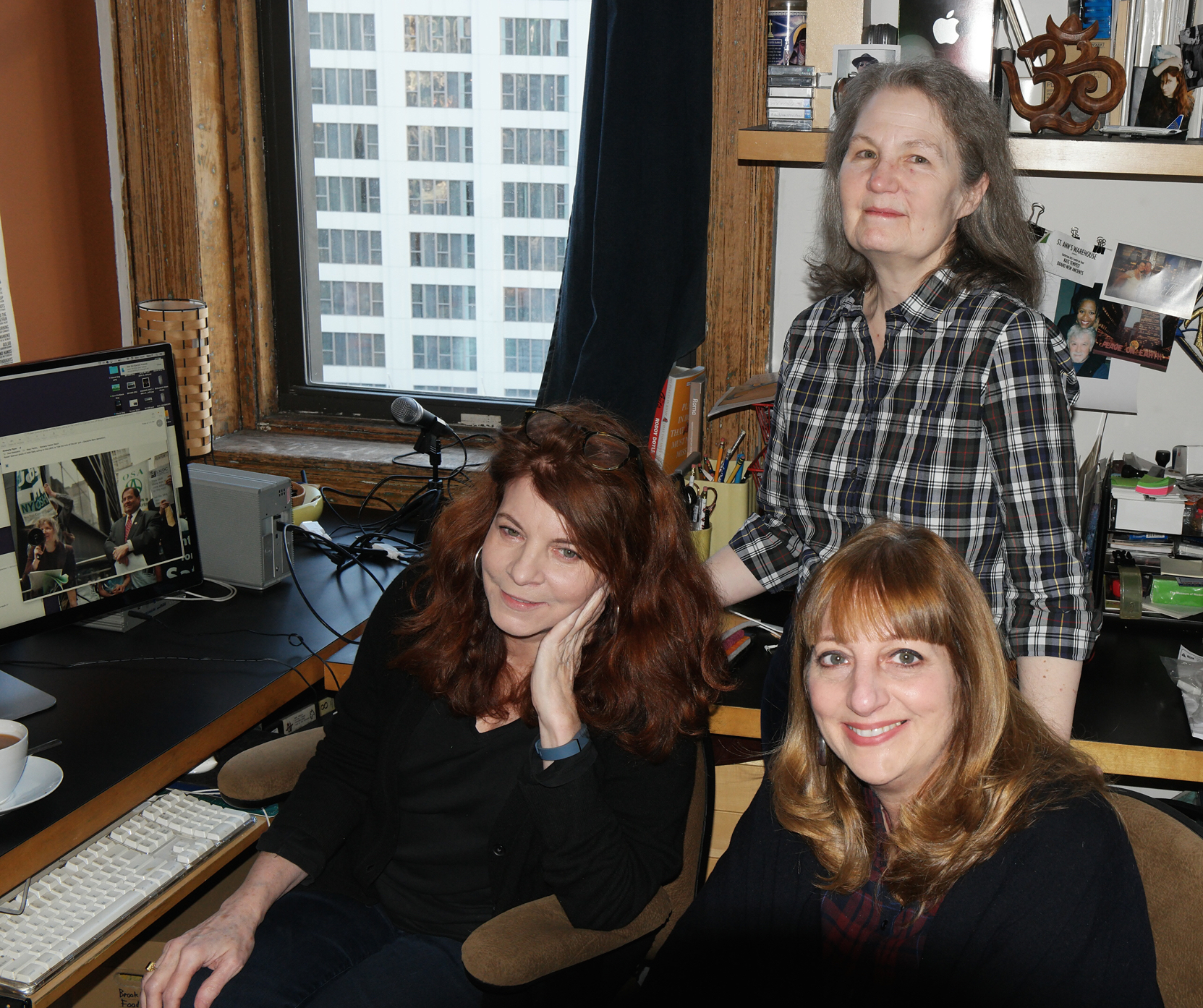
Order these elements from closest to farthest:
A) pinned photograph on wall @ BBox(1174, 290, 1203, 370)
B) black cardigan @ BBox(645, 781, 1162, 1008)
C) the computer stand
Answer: black cardigan @ BBox(645, 781, 1162, 1008), the computer stand, pinned photograph on wall @ BBox(1174, 290, 1203, 370)

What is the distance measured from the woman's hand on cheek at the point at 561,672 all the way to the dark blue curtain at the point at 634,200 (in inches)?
30.2

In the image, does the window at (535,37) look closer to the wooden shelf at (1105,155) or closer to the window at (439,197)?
the window at (439,197)

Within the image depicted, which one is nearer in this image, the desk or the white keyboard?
the white keyboard

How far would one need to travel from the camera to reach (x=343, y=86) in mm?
2791

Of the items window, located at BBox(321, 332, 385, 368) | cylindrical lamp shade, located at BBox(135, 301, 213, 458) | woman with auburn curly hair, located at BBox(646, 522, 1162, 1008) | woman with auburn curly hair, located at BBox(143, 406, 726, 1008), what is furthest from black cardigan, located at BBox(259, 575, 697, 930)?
window, located at BBox(321, 332, 385, 368)

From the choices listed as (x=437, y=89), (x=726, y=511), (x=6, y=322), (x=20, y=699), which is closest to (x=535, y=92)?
(x=437, y=89)

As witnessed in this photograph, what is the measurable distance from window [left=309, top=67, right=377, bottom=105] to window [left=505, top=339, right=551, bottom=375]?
26.8 inches

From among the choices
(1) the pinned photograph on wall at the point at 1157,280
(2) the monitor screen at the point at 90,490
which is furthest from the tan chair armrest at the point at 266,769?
(1) the pinned photograph on wall at the point at 1157,280

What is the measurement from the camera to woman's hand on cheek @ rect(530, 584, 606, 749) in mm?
1453

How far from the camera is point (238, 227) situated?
2846 mm

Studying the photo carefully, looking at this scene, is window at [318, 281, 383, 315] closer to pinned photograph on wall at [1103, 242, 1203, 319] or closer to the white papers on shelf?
the white papers on shelf

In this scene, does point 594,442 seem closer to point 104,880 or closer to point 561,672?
point 561,672

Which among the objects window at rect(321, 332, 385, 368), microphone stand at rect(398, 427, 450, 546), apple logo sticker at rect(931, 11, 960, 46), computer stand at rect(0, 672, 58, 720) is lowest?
computer stand at rect(0, 672, 58, 720)

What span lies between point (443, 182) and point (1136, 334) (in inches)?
63.6
